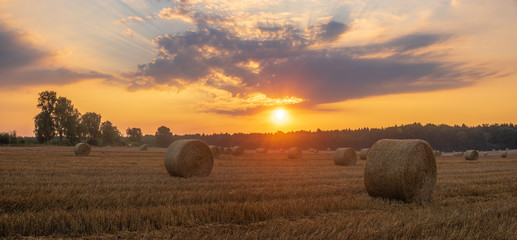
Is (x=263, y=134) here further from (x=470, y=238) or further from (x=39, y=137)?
(x=470, y=238)

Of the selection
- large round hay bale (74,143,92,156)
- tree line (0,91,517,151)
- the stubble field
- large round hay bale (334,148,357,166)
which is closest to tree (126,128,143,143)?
tree line (0,91,517,151)

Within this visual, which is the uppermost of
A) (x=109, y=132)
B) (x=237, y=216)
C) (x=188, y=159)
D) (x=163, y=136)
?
(x=109, y=132)

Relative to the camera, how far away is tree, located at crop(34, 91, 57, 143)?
74812mm

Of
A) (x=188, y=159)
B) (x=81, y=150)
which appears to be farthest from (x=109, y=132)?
(x=188, y=159)

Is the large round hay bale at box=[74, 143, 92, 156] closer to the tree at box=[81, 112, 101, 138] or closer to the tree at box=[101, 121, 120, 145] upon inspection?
the tree at box=[101, 121, 120, 145]

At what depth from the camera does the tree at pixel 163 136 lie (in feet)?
345

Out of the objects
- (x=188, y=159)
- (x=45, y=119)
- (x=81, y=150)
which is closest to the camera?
(x=188, y=159)

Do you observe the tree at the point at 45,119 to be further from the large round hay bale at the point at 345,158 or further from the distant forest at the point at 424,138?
the large round hay bale at the point at 345,158

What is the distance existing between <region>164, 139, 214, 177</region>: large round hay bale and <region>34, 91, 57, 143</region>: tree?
6935cm

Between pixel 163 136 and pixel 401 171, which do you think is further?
pixel 163 136

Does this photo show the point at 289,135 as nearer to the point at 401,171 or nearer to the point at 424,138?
the point at 424,138

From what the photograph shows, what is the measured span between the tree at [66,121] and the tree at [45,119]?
3.04 feet

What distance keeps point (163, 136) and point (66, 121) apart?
3084cm

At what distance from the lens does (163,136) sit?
4134 inches
